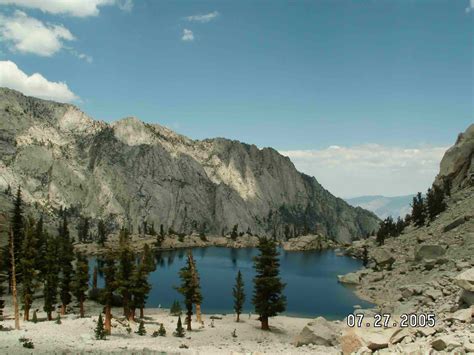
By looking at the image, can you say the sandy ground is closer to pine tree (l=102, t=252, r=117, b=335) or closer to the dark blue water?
pine tree (l=102, t=252, r=117, b=335)

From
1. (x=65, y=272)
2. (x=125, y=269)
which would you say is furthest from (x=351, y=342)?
(x=65, y=272)

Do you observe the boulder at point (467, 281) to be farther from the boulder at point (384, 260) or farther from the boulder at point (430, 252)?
the boulder at point (384, 260)

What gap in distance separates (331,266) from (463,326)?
149m

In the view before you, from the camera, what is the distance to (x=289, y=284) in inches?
5032

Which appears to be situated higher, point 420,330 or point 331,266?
point 420,330

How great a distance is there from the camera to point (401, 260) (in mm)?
107750

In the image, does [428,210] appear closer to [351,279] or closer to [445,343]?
[351,279]

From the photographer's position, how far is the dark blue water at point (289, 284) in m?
95.3

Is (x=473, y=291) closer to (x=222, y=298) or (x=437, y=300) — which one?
(x=437, y=300)

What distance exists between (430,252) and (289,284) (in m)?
47.3

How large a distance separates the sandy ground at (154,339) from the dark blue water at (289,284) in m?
22.0

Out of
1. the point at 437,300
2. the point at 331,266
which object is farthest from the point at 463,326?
the point at 331,266

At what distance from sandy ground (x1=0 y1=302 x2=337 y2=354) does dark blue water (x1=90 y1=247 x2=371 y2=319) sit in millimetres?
22000

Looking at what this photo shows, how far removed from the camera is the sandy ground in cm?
4362
